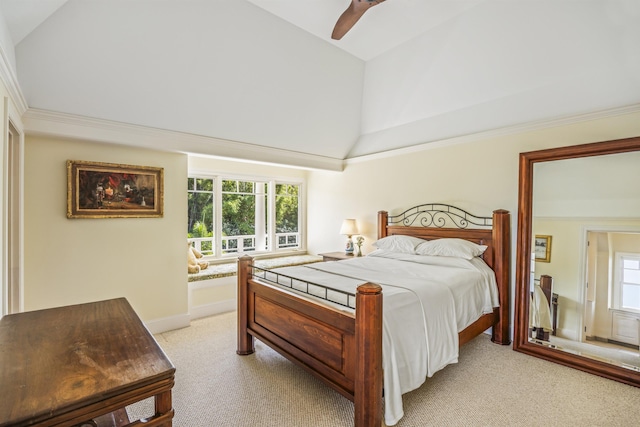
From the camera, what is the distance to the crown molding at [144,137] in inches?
111

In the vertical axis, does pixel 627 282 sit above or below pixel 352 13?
below

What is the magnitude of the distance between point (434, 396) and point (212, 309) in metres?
3.04

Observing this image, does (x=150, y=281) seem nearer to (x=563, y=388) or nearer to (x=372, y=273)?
(x=372, y=273)

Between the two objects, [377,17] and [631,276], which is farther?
[377,17]

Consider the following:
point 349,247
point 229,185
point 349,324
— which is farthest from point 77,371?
point 229,185

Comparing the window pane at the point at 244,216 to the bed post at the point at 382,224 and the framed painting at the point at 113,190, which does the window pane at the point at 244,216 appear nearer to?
the framed painting at the point at 113,190

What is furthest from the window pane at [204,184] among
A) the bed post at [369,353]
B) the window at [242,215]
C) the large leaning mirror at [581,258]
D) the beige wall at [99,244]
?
the large leaning mirror at [581,258]

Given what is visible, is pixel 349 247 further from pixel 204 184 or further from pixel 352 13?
pixel 352 13

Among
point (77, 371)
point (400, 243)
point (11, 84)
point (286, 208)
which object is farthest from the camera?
point (286, 208)

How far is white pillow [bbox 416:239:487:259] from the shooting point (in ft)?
10.9

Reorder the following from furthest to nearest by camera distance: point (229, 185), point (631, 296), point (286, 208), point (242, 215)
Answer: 1. point (286, 208)
2. point (242, 215)
3. point (229, 185)
4. point (631, 296)

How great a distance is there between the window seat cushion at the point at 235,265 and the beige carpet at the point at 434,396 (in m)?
1.28

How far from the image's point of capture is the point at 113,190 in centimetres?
328

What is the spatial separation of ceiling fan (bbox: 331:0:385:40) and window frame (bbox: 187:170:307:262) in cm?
319
